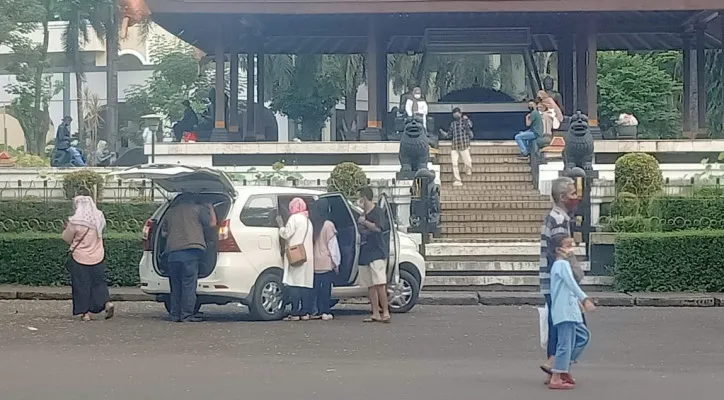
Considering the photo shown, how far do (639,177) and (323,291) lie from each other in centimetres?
776

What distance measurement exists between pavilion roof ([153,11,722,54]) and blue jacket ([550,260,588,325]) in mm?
14979

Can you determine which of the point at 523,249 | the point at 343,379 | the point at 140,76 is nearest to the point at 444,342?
the point at 343,379

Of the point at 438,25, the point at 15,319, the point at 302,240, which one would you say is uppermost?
the point at 438,25

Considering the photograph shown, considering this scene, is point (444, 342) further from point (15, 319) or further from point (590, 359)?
point (15, 319)

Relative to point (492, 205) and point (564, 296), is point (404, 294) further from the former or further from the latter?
point (564, 296)

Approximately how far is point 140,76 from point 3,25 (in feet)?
68.5

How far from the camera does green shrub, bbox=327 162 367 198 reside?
2019cm

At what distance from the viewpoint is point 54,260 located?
18266mm

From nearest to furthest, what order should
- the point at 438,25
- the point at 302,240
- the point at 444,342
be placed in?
1. the point at 444,342
2. the point at 302,240
3. the point at 438,25

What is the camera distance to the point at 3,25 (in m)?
37.0

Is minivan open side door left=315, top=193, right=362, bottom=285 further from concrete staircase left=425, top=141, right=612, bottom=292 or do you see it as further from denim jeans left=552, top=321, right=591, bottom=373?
denim jeans left=552, top=321, right=591, bottom=373

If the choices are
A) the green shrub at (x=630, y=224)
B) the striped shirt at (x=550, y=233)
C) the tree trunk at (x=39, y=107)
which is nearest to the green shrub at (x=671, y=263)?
the green shrub at (x=630, y=224)

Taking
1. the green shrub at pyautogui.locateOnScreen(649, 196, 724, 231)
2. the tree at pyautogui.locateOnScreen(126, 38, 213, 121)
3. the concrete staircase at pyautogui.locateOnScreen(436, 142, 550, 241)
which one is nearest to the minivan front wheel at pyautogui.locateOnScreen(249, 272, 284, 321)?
the concrete staircase at pyautogui.locateOnScreen(436, 142, 550, 241)

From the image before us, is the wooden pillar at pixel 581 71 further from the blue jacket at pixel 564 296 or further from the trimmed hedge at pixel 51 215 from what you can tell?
the blue jacket at pixel 564 296
